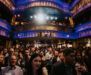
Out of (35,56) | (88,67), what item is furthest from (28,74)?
(88,67)

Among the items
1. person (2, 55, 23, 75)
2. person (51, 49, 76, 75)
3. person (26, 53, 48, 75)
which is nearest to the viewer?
person (2, 55, 23, 75)

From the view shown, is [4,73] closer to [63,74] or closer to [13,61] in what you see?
[13,61]

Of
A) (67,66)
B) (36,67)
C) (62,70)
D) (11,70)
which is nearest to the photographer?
(11,70)

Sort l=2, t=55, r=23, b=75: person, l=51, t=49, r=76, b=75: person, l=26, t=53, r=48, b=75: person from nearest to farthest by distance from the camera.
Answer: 1. l=2, t=55, r=23, b=75: person
2. l=26, t=53, r=48, b=75: person
3. l=51, t=49, r=76, b=75: person

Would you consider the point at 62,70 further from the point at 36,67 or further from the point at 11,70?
the point at 11,70

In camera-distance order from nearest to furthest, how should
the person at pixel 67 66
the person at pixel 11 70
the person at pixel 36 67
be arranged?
the person at pixel 11 70
the person at pixel 36 67
the person at pixel 67 66

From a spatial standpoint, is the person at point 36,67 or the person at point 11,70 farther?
the person at point 36,67

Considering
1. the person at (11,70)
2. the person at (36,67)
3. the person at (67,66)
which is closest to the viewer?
the person at (11,70)

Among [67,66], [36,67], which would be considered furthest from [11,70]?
[67,66]

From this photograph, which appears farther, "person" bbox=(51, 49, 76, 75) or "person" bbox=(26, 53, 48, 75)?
"person" bbox=(51, 49, 76, 75)

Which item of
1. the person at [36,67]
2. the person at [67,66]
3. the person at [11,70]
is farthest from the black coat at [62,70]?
the person at [11,70]

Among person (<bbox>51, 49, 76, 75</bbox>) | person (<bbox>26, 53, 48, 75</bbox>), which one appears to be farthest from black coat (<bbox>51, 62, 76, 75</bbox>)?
person (<bbox>26, 53, 48, 75</bbox>)

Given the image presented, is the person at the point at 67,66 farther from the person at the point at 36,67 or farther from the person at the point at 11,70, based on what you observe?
the person at the point at 11,70

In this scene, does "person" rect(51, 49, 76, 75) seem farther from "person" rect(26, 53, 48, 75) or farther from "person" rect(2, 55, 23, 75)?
"person" rect(2, 55, 23, 75)
